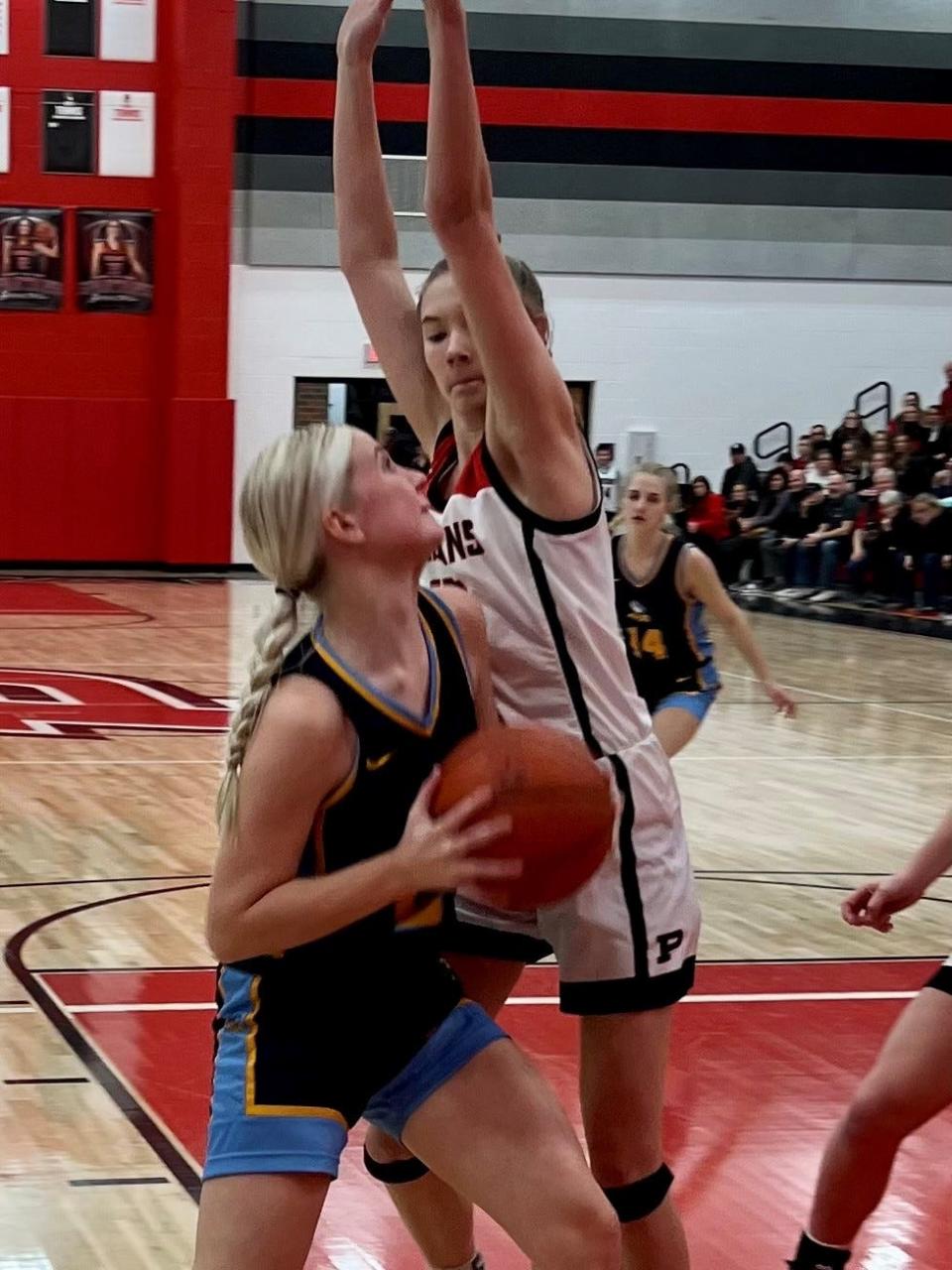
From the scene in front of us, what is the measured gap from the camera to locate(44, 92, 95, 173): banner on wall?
18.7m

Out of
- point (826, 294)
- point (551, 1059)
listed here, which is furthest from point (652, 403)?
point (551, 1059)

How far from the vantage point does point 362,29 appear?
2732 mm

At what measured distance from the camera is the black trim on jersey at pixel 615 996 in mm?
2492

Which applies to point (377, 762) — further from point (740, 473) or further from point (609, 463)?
point (609, 463)

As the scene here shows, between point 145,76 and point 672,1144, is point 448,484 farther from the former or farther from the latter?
point 145,76

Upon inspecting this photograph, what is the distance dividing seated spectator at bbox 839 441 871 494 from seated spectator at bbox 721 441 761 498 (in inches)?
32.5

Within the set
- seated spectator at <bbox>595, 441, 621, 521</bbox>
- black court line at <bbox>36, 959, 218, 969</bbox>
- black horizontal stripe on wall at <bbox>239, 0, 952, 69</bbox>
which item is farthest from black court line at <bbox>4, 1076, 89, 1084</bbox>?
black horizontal stripe on wall at <bbox>239, 0, 952, 69</bbox>

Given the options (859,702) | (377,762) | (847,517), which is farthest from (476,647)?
(847,517)

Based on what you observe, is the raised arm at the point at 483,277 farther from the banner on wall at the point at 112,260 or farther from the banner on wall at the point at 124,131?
the banner on wall at the point at 124,131

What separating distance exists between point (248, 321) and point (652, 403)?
4115 millimetres

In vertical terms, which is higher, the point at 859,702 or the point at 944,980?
the point at 944,980

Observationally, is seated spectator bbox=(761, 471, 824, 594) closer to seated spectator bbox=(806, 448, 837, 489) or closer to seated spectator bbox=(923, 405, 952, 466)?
seated spectator bbox=(806, 448, 837, 489)

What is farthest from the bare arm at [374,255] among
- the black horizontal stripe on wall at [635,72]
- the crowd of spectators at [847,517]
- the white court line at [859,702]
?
the black horizontal stripe on wall at [635,72]

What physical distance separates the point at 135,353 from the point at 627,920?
17111 mm
